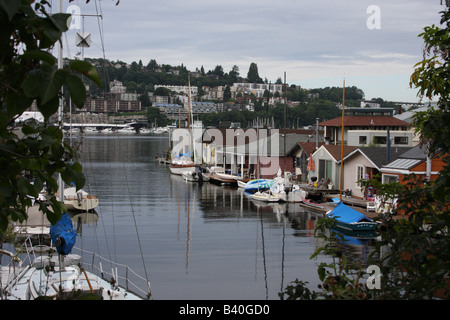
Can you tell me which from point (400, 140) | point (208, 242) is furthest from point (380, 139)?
point (208, 242)

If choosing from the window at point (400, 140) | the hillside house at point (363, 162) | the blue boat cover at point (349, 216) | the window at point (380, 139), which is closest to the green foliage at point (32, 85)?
→ the blue boat cover at point (349, 216)

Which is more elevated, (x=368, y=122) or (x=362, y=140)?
(x=368, y=122)

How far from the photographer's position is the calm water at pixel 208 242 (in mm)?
21875

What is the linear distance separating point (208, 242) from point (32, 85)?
28.5 m

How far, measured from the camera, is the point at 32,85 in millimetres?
2730

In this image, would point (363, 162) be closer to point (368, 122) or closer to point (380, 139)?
point (380, 139)

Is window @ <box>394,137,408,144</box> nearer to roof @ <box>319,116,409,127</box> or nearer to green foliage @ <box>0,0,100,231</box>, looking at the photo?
roof @ <box>319,116,409,127</box>

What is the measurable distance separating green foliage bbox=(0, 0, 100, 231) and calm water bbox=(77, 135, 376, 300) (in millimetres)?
9211

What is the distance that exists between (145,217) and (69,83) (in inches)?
Result: 1489

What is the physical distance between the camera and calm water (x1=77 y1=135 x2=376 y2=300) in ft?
71.8

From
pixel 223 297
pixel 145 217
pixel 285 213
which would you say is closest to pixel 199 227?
pixel 145 217

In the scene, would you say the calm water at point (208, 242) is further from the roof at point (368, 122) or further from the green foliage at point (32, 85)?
the roof at point (368, 122)
